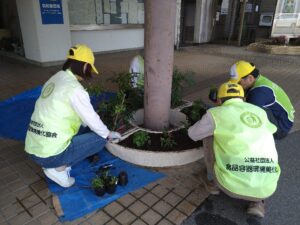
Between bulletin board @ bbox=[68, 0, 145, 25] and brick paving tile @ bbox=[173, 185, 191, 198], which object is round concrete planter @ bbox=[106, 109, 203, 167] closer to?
brick paving tile @ bbox=[173, 185, 191, 198]

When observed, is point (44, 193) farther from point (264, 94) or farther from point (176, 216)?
point (264, 94)

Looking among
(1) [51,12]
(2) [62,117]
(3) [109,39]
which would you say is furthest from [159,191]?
(3) [109,39]

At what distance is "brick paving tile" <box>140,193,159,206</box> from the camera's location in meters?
2.53

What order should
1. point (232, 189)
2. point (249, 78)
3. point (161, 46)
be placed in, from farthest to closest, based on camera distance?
point (161, 46) < point (249, 78) < point (232, 189)

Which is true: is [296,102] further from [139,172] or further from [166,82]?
[139,172]

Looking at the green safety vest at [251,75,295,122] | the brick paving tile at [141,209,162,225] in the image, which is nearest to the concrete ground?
the brick paving tile at [141,209,162,225]

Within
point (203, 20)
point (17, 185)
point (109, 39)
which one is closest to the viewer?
point (17, 185)

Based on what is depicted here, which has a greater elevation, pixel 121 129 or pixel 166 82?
pixel 166 82

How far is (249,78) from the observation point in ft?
9.48

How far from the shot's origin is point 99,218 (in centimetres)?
233

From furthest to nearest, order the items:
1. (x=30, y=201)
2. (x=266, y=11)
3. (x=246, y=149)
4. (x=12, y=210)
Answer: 1. (x=266, y=11)
2. (x=30, y=201)
3. (x=12, y=210)
4. (x=246, y=149)

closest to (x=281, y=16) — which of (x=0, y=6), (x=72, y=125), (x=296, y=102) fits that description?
(x=296, y=102)

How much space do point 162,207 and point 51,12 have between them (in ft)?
23.5

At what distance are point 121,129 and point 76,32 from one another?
674 cm
